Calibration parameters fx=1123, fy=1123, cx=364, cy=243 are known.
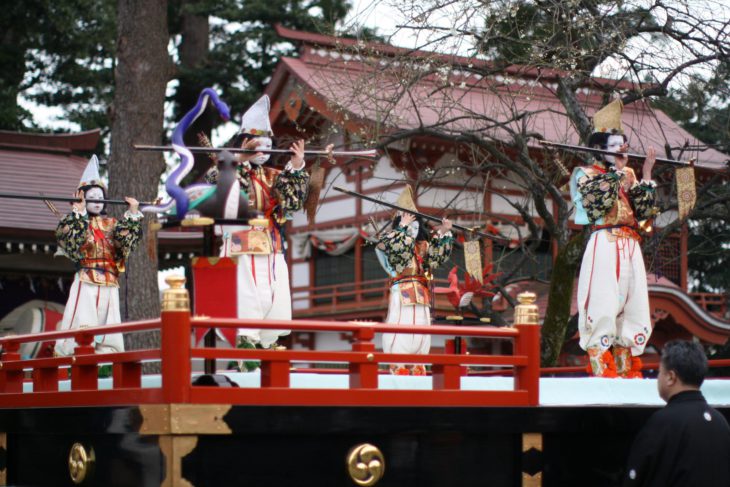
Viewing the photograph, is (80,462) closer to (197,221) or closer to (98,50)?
(197,221)

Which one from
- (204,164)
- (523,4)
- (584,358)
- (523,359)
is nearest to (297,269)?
(204,164)

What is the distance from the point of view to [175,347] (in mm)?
6012

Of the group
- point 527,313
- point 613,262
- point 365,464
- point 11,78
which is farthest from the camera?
point 11,78

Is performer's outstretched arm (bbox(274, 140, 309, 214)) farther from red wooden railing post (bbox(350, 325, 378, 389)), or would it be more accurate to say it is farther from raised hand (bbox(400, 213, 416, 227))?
raised hand (bbox(400, 213, 416, 227))

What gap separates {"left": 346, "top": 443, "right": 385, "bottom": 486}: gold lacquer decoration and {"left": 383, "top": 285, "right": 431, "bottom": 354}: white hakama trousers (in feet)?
17.3

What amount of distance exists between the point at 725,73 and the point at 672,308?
382 inches

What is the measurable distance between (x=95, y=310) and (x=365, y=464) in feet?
17.4

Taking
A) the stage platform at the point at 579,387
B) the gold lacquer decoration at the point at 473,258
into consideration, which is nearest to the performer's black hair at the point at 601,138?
the stage platform at the point at 579,387

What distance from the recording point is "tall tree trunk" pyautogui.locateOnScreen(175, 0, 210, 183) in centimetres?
2628

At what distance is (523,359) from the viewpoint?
697cm

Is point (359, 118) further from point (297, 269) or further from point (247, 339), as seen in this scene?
point (297, 269)

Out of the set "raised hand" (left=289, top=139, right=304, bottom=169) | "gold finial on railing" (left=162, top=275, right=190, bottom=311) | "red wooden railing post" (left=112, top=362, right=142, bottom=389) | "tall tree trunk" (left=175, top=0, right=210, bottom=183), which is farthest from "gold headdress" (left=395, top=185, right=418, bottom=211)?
"tall tree trunk" (left=175, top=0, right=210, bottom=183)

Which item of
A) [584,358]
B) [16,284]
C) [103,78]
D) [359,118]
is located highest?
[103,78]

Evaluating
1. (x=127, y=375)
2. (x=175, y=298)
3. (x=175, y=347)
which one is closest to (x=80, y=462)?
(x=127, y=375)
